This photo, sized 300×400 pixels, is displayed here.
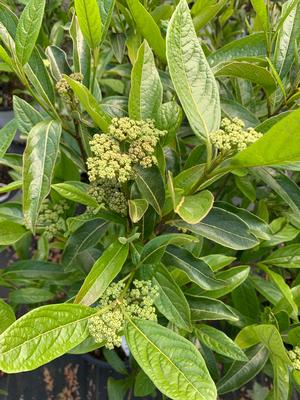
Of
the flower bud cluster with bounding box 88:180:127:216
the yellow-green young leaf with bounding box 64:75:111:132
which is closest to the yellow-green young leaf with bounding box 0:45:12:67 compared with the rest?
the yellow-green young leaf with bounding box 64:75:111:132

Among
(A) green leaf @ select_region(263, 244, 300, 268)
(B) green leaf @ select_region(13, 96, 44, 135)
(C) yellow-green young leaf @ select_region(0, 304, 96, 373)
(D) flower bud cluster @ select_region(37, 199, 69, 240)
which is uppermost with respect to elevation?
(B) green leaf @ select_region(13, 96, 44, 135)

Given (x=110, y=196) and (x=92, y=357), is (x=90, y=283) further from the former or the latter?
(x=92, y=357)

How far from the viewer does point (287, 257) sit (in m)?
0.97

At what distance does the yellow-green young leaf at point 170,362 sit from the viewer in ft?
1.71

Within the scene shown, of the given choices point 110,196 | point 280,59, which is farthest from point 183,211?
point 280,59

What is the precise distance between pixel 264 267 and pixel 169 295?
34 cm

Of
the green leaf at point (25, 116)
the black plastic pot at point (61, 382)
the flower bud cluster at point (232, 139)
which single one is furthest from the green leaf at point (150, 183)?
the black plastic pot at point (61, 382)

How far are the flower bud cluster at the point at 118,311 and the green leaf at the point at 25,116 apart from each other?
0.34 meters

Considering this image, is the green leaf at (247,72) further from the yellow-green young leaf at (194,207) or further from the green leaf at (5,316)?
the green leaf at (5,316)

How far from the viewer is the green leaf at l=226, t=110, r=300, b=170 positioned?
47 centimetres

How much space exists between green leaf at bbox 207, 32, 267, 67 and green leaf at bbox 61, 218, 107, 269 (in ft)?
1.26

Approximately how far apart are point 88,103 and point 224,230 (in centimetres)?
29

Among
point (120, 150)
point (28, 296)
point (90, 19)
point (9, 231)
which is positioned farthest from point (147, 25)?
point (28, 296)

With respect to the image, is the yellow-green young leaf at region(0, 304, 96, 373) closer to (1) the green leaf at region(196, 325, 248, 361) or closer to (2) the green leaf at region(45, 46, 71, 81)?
(1) the green leaf at region(196, 325, 248, 361)
